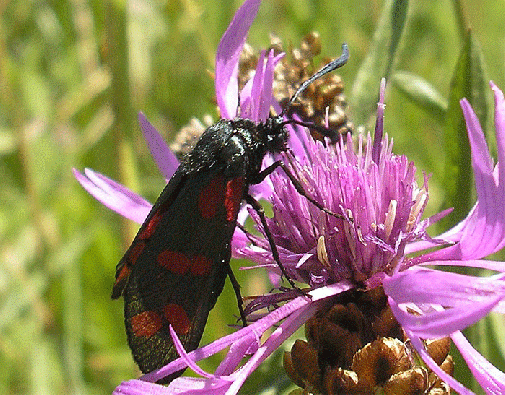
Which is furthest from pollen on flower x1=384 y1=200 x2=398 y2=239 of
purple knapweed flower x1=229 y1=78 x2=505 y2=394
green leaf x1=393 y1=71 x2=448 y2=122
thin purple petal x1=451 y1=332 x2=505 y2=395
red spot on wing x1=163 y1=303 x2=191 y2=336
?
green leaf x1=393 y1=71 x2=448 y2=122

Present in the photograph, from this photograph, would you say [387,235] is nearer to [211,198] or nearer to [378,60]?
[211,198]

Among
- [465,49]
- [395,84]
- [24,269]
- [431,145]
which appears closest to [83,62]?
[24,269]

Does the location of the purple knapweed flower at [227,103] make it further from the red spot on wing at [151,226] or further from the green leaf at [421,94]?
the green leaf at [421,94]

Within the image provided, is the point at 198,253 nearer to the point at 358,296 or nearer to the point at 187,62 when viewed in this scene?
the point at 358,296

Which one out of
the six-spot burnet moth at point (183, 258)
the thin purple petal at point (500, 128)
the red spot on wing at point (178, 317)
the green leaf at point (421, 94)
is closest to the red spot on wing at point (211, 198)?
the six-spot burnet moth at point (183, 258)

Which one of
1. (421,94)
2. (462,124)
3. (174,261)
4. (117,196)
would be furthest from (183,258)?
(421,94)
